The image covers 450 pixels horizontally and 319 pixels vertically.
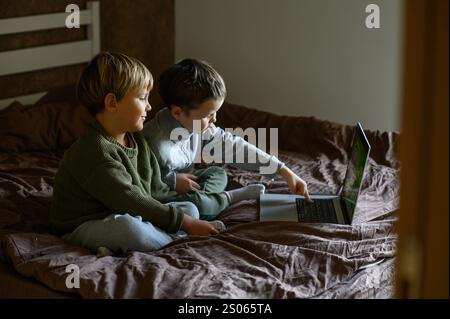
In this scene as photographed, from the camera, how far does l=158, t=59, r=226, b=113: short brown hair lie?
225cm

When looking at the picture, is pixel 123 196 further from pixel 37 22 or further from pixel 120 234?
pixel 37 22

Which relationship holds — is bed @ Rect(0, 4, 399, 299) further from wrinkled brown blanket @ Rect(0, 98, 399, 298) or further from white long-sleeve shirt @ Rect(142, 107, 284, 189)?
white long-sleeve shirt @ Rect(142, 107, 284, 189)

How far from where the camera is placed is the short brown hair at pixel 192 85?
225cm

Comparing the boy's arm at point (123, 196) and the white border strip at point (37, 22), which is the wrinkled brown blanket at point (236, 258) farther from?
the white border strip at point (37, 22)

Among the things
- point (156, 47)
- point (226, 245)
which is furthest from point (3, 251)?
point (156, 47)

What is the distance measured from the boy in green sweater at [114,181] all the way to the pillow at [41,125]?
84 cm

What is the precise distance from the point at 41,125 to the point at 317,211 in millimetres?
1238

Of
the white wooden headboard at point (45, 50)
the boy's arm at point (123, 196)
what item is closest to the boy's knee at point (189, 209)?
the boy's arm at point (123, 196)

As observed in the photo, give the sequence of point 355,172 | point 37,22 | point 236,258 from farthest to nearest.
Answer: point 37,22
point 355,172
point 236,258

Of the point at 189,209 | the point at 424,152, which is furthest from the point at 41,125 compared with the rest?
the point at 424,152

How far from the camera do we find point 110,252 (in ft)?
6.40

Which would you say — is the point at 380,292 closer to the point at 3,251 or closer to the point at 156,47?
the point at 3,251

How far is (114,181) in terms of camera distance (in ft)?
6.48

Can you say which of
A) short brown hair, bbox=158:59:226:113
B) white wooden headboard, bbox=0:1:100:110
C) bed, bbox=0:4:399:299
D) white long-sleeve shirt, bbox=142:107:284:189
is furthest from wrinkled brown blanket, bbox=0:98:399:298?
white wooden headboard, bbox=0:1:100:110
